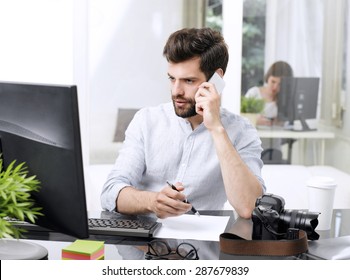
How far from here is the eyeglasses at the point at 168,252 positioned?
1637mm

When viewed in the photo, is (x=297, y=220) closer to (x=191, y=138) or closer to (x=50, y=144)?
(x=50, y=144)

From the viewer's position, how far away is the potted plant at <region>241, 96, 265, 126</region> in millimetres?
4520

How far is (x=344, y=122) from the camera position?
4520 millimetres

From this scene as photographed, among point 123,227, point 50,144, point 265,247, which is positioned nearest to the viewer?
→ point 50,144

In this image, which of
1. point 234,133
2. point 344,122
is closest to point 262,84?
point 344,122

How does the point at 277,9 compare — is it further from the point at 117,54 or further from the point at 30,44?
the point at 30,44

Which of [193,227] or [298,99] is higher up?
[298,99]

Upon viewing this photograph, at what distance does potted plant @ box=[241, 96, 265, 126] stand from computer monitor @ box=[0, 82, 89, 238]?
3.05 metres

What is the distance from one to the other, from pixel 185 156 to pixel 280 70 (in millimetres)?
2202

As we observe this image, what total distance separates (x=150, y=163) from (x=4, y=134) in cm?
94

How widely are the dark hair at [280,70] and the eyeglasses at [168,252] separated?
2922 mm

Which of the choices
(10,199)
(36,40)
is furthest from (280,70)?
(10,199)

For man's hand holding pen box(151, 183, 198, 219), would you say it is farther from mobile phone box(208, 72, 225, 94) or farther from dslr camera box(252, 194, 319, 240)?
mobile phone box(208, 72, 225, 94)

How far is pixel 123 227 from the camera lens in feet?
6.19
